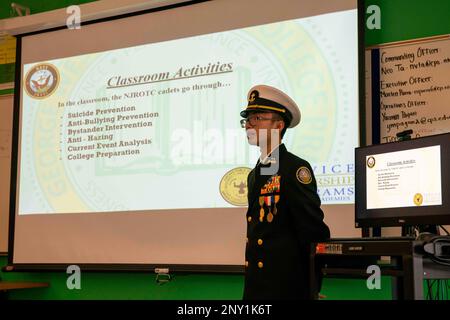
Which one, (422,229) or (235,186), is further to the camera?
(235,186)

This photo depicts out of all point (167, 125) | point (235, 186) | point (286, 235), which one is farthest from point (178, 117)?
point (286, 235)

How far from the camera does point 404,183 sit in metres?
1.99

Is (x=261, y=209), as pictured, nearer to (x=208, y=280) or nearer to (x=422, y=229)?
(x=422, y=229)

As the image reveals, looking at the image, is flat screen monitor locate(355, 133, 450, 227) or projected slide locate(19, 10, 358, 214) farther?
projected slide locate(19, 10, 358, 214)

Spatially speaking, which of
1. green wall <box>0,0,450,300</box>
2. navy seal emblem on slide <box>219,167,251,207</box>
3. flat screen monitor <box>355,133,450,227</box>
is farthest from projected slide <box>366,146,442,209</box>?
navy seal emblem on slide <box>219,167,251,207</box>

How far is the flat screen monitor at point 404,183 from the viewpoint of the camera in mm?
1861

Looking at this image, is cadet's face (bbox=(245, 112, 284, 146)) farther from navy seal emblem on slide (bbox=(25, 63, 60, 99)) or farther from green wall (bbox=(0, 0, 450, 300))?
navy seal emblem on slide (bbox=(25, 63, 60, 99))

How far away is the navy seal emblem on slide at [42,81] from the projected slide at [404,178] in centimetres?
214

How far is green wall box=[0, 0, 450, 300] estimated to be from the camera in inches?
107

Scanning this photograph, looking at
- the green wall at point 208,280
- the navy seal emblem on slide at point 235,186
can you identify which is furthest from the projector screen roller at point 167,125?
the green wall at point 208,280

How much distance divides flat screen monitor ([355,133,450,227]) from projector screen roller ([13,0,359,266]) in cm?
57

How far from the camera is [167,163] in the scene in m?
3.14

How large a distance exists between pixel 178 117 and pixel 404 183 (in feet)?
4.78
